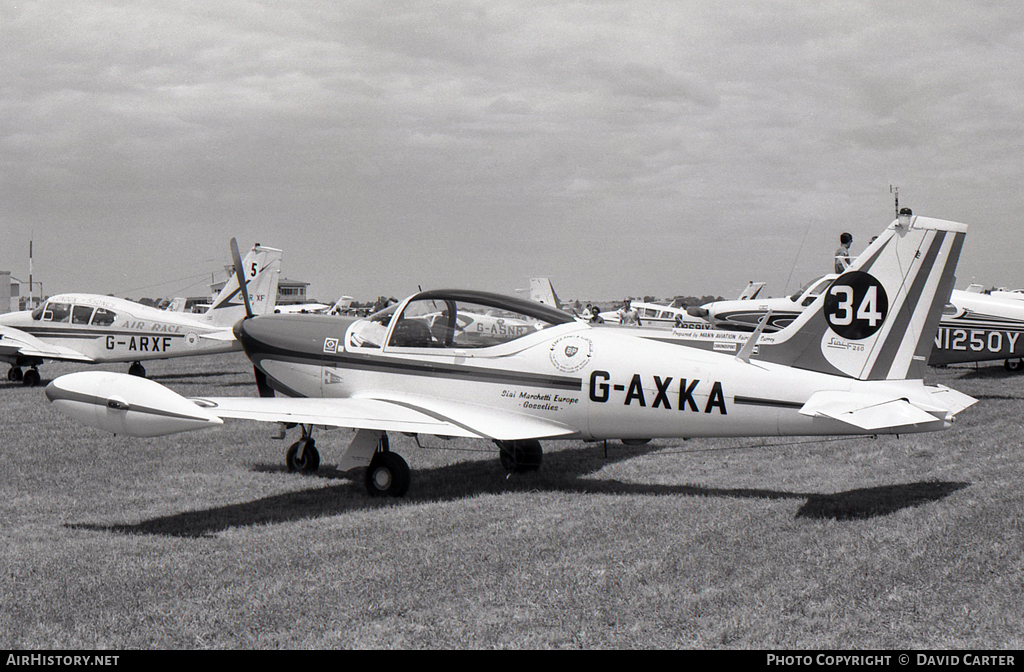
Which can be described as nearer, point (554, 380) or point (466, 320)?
point (554, 380)

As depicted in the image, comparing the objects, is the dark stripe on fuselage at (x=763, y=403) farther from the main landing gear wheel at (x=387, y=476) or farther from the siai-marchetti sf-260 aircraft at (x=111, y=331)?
the siai-marchetti sf-260 aircraft at (x=111, y=331)

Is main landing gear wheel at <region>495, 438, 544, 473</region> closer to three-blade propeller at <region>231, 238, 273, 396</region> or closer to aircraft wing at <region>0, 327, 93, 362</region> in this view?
three-blade propeller at <region>231, 238, 273, 396</region>

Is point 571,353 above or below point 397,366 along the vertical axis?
above

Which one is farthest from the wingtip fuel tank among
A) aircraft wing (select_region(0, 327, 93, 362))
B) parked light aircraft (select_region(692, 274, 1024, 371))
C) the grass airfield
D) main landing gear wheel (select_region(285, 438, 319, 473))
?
aircraft wing (select_region(0, 327, 93, 362))

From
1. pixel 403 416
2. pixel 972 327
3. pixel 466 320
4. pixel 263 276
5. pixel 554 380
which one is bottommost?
pixel 403 416

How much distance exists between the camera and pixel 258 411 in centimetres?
779

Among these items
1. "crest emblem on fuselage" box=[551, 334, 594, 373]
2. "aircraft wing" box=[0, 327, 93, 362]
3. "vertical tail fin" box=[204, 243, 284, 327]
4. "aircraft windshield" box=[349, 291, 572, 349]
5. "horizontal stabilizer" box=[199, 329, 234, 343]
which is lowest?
"aircraft wing" box=[0, 327, 93, 362]

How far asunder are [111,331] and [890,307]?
19.1 metres

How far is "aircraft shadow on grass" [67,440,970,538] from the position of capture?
6961 millimetres

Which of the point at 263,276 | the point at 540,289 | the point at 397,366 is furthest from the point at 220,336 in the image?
the point at 540,289

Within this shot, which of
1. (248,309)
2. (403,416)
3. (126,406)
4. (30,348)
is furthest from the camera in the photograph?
(30,348)

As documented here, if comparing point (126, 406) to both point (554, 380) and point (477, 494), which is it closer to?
point (477, 494)

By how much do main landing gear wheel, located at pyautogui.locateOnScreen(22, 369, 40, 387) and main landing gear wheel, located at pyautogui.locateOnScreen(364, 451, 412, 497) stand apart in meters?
15.3

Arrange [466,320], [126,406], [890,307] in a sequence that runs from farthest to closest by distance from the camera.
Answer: [466,320] → [890,307] → [126,406]
